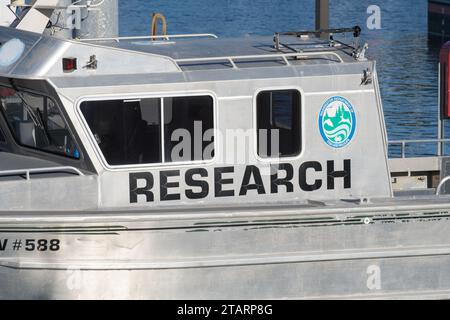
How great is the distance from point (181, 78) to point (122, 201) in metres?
1.26

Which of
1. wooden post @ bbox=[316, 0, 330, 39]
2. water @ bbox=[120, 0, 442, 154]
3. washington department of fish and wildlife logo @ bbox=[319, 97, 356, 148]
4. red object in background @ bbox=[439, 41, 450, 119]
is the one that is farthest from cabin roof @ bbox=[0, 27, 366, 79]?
water @ bbox=[120, 0, 442, 154]

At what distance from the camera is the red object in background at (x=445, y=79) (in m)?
13.6

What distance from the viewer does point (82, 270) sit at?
35.7ft

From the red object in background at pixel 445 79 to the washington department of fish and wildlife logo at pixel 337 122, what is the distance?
91.6 inches

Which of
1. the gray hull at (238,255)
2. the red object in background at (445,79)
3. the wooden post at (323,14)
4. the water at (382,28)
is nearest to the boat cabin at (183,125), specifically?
the gray hull at (238,255)

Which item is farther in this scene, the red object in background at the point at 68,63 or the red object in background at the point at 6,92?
the red object in background at the point at 6,92

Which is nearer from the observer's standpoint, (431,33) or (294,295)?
(294,295)

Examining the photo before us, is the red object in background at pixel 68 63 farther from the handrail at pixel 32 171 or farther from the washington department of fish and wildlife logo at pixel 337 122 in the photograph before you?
the washington department of fish and wildlife logo at pixel 337 122

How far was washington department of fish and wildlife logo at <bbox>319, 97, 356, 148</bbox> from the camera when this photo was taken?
1159 cm

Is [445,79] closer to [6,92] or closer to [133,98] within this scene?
[133,98]

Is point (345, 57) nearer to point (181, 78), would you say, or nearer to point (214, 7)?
point (181, 78)

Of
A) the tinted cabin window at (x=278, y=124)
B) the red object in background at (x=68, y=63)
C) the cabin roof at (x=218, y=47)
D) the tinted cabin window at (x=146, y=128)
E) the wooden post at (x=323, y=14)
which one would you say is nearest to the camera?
the red object in background at (x=68, y=63)

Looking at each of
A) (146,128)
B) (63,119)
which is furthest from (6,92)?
(146,128)

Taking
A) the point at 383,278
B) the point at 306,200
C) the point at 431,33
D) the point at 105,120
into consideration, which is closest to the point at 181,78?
the point at 105,120
